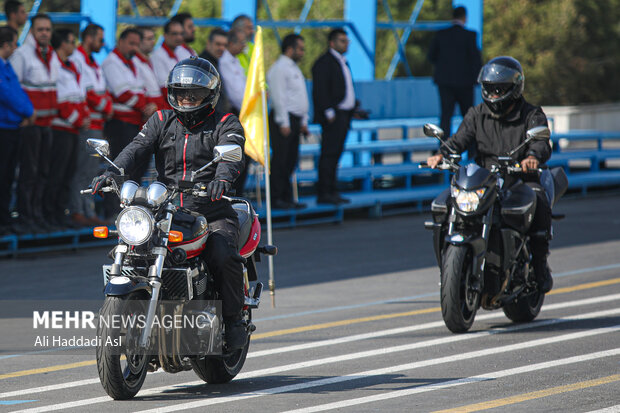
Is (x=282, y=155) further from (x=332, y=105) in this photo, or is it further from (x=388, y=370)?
(x=388, y=370)

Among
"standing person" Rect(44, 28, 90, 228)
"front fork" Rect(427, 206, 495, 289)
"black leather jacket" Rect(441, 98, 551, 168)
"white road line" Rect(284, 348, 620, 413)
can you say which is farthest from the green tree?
"white road line" Rect(284, 348, 620, 413)

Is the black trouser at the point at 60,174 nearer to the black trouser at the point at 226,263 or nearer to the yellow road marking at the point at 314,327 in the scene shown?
the yellow road marking at the point at 314,327

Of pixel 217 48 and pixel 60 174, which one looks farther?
pixel 217 48

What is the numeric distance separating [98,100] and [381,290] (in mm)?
4252

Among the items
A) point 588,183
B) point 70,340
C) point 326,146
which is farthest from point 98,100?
point 588,183

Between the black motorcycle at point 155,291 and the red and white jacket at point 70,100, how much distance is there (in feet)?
21.3

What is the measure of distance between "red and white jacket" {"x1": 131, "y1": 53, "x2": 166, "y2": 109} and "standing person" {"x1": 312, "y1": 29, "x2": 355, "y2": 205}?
2622 millimetres

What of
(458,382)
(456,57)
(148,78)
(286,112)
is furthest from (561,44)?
(458,382)

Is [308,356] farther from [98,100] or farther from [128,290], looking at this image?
[98,100]

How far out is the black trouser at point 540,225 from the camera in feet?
31.1

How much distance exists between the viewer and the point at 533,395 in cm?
689

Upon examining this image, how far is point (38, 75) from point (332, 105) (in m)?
4.56

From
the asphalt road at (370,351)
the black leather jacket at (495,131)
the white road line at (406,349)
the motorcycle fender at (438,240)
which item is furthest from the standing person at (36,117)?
the white road line at (406,349)

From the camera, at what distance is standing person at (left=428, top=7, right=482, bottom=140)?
1762cm
